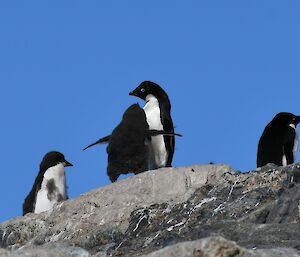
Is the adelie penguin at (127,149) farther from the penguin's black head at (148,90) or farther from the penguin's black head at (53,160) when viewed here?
the penguin's black head at (148,90)

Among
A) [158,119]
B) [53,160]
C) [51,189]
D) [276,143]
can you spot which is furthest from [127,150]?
[276,143]

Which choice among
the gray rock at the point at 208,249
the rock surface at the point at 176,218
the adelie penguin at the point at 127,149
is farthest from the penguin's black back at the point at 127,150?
the gray rock at the point at 208,249

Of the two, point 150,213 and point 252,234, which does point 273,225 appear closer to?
point 252,234

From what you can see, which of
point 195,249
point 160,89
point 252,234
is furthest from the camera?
point 160,89

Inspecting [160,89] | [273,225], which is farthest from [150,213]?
[160,89]

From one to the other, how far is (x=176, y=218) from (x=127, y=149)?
5.77m

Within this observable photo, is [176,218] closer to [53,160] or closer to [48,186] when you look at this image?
[48,186]

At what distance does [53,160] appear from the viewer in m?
17.8

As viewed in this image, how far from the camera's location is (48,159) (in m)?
17.8

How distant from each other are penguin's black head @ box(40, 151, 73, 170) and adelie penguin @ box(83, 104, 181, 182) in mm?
1268

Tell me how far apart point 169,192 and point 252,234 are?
15.3ft

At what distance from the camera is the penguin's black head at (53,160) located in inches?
697

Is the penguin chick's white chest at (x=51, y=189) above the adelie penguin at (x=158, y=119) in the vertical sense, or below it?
below

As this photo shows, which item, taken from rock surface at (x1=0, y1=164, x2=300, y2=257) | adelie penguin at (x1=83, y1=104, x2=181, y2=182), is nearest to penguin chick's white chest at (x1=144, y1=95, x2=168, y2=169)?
adelie penguin at (x1=83, y1=104, x2=181, y2=182)
